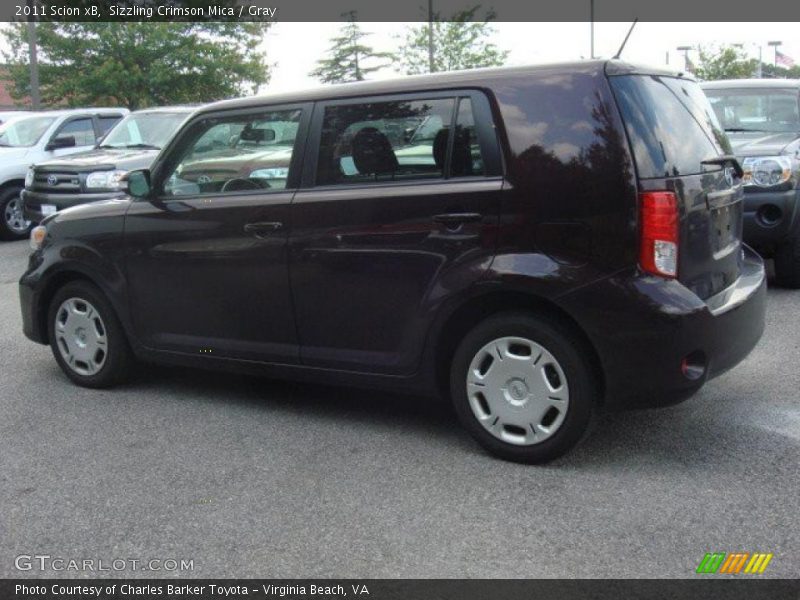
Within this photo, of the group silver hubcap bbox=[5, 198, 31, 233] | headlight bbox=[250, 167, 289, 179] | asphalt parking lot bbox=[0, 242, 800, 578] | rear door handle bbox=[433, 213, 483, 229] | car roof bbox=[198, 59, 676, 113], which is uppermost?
car roof bbox=[198, 59, 676, 113]

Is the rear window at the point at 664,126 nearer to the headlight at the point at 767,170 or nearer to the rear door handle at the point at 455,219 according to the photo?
the rear door handle at the point at 455,219

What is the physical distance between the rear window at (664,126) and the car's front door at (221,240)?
1.68m

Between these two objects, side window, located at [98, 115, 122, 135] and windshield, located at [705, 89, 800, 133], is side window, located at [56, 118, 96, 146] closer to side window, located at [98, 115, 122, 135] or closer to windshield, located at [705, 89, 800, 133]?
side window, located at [98, 115, 122, 135]

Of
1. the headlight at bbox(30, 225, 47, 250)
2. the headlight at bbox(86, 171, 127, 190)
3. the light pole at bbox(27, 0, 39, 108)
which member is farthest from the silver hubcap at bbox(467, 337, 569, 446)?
the light pole at bbox(27, 0, 39, 108)

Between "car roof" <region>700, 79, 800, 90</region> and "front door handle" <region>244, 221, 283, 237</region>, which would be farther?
"car roof" <region>700, 79, 800, 90</region>

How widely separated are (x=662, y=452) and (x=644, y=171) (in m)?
1.35

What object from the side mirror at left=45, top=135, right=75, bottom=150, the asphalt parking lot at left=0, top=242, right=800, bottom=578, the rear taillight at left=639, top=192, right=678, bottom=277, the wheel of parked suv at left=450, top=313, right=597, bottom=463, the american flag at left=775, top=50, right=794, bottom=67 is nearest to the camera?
the asphalt parking lot at left=0, top=242, right=800, bottom=578

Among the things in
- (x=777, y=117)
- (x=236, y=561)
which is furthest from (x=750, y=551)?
(x=777, y=117)

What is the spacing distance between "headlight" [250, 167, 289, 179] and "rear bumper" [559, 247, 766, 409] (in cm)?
170

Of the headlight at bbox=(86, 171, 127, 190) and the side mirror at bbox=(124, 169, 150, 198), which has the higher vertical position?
the side mirror at bbox=(124, 169, 150, 198)

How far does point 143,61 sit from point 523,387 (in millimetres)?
26770

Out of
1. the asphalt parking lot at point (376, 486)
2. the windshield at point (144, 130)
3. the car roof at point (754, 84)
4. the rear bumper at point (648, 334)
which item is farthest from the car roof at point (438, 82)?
the windshield at point (144, 130)

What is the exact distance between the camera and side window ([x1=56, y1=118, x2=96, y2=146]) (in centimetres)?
1466

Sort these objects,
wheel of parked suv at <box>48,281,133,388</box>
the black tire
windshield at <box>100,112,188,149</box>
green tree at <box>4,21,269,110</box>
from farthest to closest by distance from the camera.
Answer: green tree at <box>4,21,269,110</box> → windshield at <box>100,112,188,149</box> → the black tire → wheel of parked suv at <box>48,281,133,388</box>
